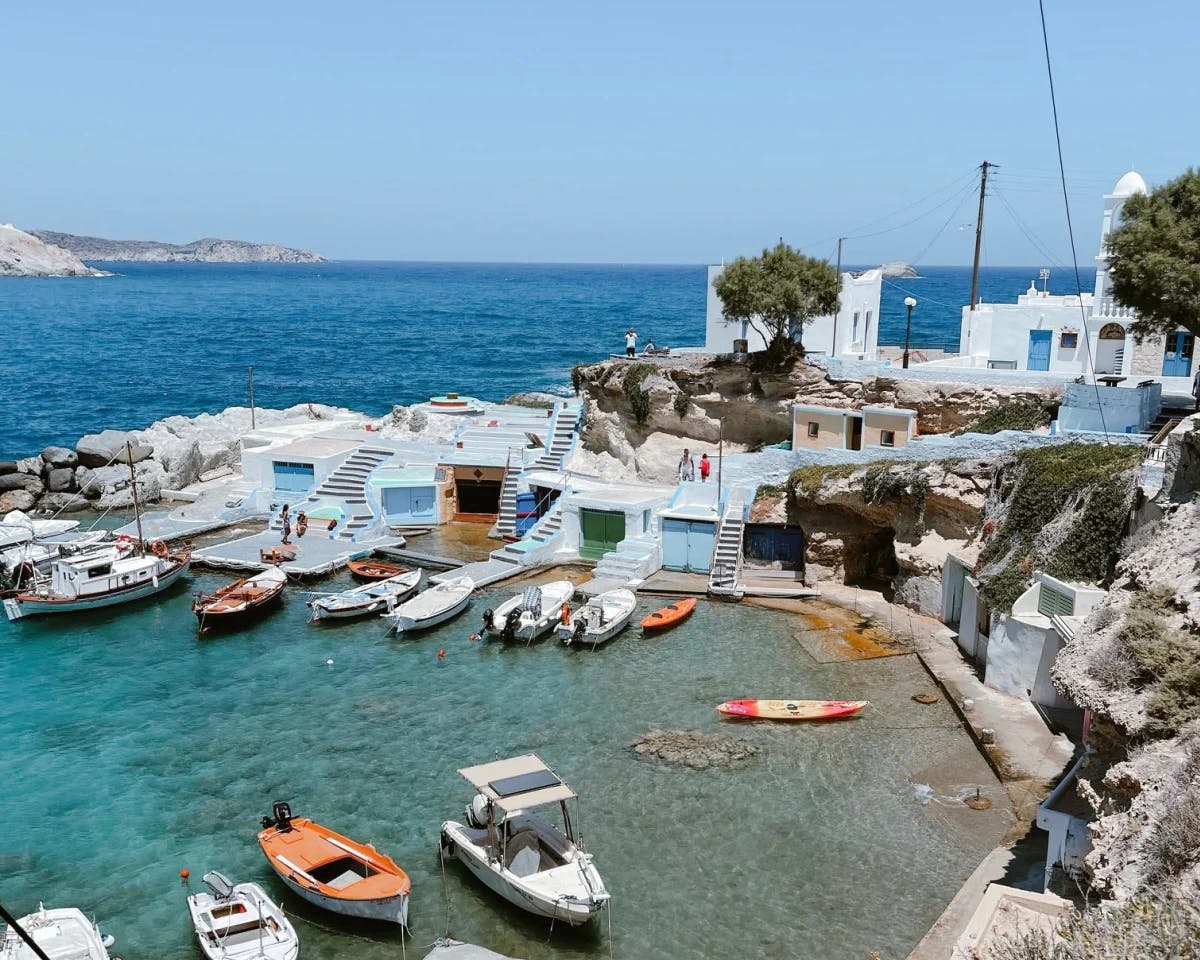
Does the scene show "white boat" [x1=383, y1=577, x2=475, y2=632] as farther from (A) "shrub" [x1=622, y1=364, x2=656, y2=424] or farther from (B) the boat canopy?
(A) "shrub" [x1=622, y1=364, x2=656, y2=424]

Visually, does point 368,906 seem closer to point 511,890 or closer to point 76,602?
point 511,890

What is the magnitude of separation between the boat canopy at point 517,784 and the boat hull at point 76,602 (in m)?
22.0

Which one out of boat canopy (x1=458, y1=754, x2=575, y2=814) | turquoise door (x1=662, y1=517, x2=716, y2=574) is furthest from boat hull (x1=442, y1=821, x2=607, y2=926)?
turquoise door (x1=662, y1=517, x2=716, y2=574)

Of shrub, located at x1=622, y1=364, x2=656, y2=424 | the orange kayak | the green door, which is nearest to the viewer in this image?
the orange kayak

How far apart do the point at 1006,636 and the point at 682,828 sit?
11.5m

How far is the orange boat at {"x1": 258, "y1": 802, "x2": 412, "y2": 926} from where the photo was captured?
1878 centimetres

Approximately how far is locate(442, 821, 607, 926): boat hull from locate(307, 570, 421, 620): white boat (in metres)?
14.8

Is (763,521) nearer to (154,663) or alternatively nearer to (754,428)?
(754,428)

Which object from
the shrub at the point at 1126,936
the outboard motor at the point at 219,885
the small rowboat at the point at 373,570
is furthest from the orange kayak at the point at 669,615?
the shrub at the point at 1126,936

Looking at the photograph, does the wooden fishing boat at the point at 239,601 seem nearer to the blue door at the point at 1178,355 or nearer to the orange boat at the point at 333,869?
the orange boat at the point at 333,869

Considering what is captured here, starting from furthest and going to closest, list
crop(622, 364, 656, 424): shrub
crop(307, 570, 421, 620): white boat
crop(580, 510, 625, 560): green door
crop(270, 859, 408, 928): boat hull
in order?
crop(622, 364, 656, 424): shrub < crop(580, 510, 625, 560): green door < crop(307, 570, 421, 620): white boat < crop(270, 859, 408, 928): boat hull

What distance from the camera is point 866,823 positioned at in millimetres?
21984

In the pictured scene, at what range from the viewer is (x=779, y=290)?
43906 mm

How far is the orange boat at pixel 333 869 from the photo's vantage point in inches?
739
